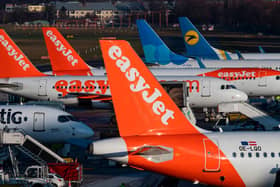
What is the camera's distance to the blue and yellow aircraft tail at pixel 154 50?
75.4 meters

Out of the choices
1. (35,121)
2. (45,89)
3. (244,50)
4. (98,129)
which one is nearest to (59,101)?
(45,89)

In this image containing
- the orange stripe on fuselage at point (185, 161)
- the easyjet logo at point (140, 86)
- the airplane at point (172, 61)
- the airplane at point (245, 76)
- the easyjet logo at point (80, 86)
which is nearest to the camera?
the easyjet logo at point (140, 86)

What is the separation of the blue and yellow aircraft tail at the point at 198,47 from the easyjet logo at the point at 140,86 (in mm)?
56203

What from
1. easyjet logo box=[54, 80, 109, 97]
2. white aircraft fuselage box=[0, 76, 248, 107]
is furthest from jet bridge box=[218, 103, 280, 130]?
easyjet logo box=[54, 80, 109, 97]

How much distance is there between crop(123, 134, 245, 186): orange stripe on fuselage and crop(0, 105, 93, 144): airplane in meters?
14.5

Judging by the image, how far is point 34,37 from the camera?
178m

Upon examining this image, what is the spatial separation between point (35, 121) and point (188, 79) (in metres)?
19.0

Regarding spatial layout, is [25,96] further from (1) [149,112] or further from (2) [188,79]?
(1) [149,112]

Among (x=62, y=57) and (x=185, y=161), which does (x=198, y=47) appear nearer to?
(x=62, y=57)

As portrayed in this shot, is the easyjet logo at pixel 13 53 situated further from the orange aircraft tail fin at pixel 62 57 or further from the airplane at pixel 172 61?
the airplane at pixel 172 61

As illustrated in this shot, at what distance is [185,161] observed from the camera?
27391 mm

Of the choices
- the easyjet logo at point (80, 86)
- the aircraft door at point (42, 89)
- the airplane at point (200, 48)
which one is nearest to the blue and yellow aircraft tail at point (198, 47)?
the airplane at point (200, 48)

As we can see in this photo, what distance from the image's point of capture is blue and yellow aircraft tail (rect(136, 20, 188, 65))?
75.4 m

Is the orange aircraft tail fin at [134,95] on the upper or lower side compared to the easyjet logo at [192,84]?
upper
